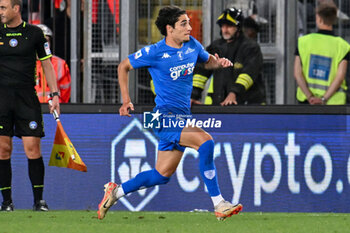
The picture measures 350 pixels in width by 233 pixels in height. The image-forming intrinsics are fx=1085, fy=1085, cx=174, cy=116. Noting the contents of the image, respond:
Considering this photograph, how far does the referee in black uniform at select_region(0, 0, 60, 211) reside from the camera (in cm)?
1009

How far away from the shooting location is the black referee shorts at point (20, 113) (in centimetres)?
1010

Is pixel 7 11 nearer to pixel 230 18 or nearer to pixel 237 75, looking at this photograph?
pixel 230 18

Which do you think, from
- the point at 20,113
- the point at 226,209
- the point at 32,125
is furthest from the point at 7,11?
the point at 226,209

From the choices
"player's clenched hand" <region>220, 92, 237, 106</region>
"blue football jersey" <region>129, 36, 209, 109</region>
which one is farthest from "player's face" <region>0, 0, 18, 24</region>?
"player's clenched hand" <region>220, 92, 237, 106</region>

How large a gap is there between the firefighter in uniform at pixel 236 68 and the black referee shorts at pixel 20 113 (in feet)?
6.00

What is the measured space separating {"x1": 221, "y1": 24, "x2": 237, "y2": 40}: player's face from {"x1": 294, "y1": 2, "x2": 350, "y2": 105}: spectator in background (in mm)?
705

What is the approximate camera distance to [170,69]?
9109 millimetres

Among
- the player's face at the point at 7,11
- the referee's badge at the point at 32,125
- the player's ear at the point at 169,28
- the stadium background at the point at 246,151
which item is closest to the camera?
the player's ear at the point at 169,28

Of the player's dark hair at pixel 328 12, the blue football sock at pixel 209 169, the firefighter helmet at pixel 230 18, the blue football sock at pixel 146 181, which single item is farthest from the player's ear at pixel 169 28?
the player's dark hair at pixel 328 12

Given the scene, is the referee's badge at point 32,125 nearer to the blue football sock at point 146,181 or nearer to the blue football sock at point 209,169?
the blue football sock at point 146,181

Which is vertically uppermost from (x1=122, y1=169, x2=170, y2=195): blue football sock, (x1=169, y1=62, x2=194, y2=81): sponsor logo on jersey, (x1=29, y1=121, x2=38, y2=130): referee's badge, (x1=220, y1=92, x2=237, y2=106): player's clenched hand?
(x1=169, y1=62, x2=194, y2=81): sponsor logo on jersey

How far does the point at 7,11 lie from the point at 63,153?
57.7 inches

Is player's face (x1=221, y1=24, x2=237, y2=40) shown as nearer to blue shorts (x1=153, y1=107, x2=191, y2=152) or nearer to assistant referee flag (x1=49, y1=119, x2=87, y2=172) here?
assistant referee flag (x1=49, y1=119, x2=87, y2=172)

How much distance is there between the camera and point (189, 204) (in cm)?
1089
